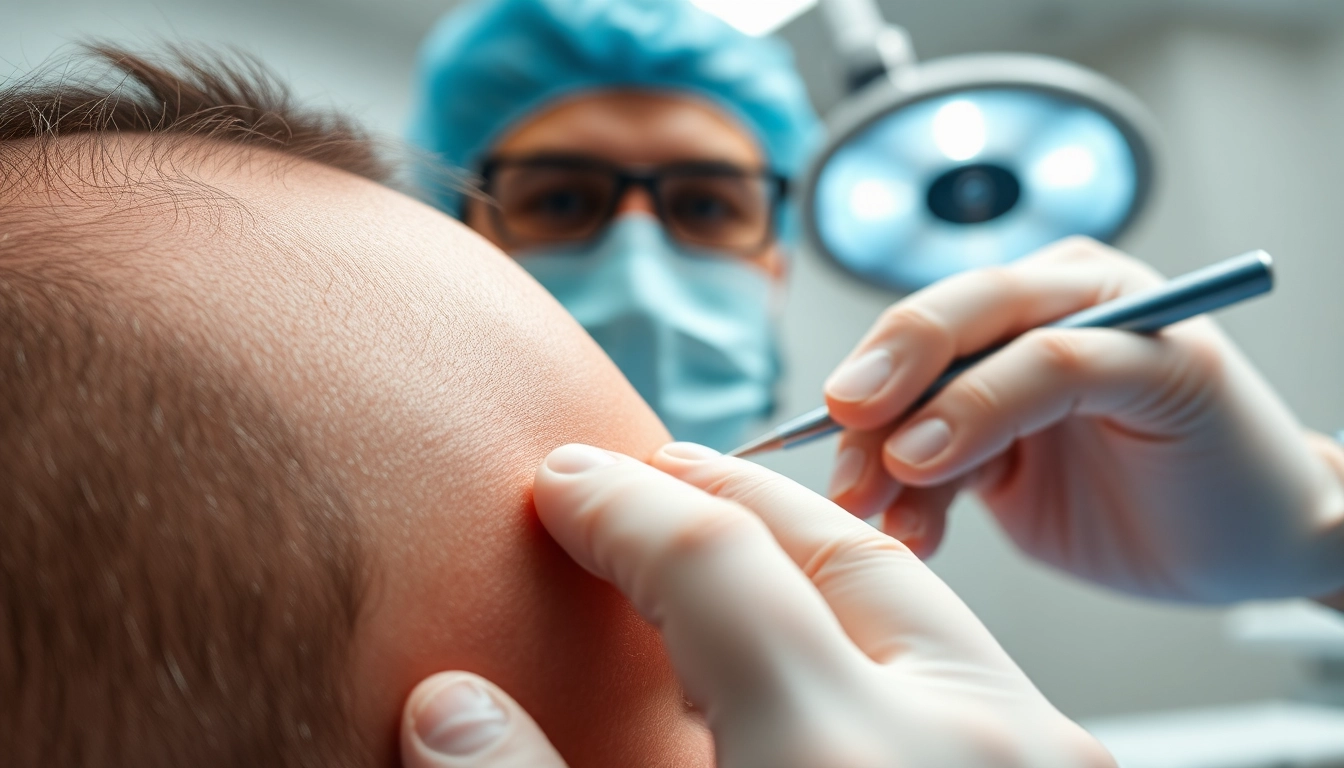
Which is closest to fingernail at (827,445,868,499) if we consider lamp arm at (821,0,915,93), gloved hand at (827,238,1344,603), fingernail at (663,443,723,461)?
gloved hand at (827,238,1344,603)

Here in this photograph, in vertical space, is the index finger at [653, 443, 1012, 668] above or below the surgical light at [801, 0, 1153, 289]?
below

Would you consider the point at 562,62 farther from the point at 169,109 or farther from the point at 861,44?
the point at 169,109

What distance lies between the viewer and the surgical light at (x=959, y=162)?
108 centimetres

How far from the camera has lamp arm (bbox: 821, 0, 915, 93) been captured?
1.23 meters

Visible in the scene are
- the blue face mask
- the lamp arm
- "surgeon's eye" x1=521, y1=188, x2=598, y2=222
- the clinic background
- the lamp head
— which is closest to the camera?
the lamp head

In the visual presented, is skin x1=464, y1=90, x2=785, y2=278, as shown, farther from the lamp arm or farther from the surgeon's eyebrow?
the surgeon's eyebrow

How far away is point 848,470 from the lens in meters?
0.78

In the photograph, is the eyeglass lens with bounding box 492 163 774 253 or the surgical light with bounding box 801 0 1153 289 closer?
the surgical light with bounding box 801 0 1153 289

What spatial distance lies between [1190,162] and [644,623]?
3205 millimetres

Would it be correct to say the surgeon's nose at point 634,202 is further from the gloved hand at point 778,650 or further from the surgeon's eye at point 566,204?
the gloved hand at point 778,650

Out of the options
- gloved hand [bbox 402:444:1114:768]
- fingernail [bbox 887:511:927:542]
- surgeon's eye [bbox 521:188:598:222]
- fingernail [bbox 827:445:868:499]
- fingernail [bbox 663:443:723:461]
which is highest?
surgeon's eye [bbox 521:188:598:222]

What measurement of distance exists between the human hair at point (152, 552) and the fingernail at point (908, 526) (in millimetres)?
559

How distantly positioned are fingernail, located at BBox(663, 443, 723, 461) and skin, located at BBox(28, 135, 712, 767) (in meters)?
0.03

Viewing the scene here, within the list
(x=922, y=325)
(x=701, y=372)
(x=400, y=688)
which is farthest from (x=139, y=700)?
(x=701, y=372)
